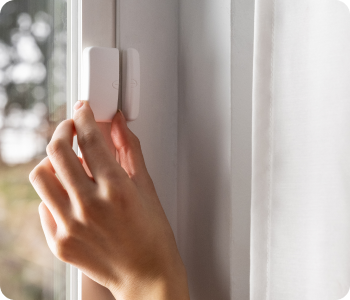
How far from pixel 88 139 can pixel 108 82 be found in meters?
0.12

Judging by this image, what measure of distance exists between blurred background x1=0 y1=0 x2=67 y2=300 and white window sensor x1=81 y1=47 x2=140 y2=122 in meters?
0.12

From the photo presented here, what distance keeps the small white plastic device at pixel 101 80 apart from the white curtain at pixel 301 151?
0.81ft

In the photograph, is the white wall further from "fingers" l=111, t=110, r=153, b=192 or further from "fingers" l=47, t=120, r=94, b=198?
"fingers" l=47, t=120, r=94, b=198

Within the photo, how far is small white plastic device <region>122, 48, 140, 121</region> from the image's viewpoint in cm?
57

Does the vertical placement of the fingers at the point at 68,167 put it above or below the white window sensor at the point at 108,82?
below

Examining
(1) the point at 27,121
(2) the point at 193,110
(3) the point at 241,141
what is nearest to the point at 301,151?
(3) the point at 241,141

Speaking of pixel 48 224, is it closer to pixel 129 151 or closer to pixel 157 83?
pixel 129 151

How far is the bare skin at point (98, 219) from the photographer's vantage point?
0.47 meters

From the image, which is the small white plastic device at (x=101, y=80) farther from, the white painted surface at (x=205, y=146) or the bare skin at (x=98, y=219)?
the white painted surface at (x=205, y=146)

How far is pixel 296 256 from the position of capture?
50 centimetres

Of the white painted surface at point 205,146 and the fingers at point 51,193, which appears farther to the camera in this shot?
the white painted surface at point 205,146

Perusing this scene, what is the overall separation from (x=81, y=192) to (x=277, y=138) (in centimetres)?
32

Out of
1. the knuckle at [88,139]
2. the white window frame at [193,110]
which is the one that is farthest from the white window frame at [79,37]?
the knuckle at [88,139]

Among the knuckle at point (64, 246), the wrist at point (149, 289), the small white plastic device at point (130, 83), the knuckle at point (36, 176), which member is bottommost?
the wrist at point (149, 289)
